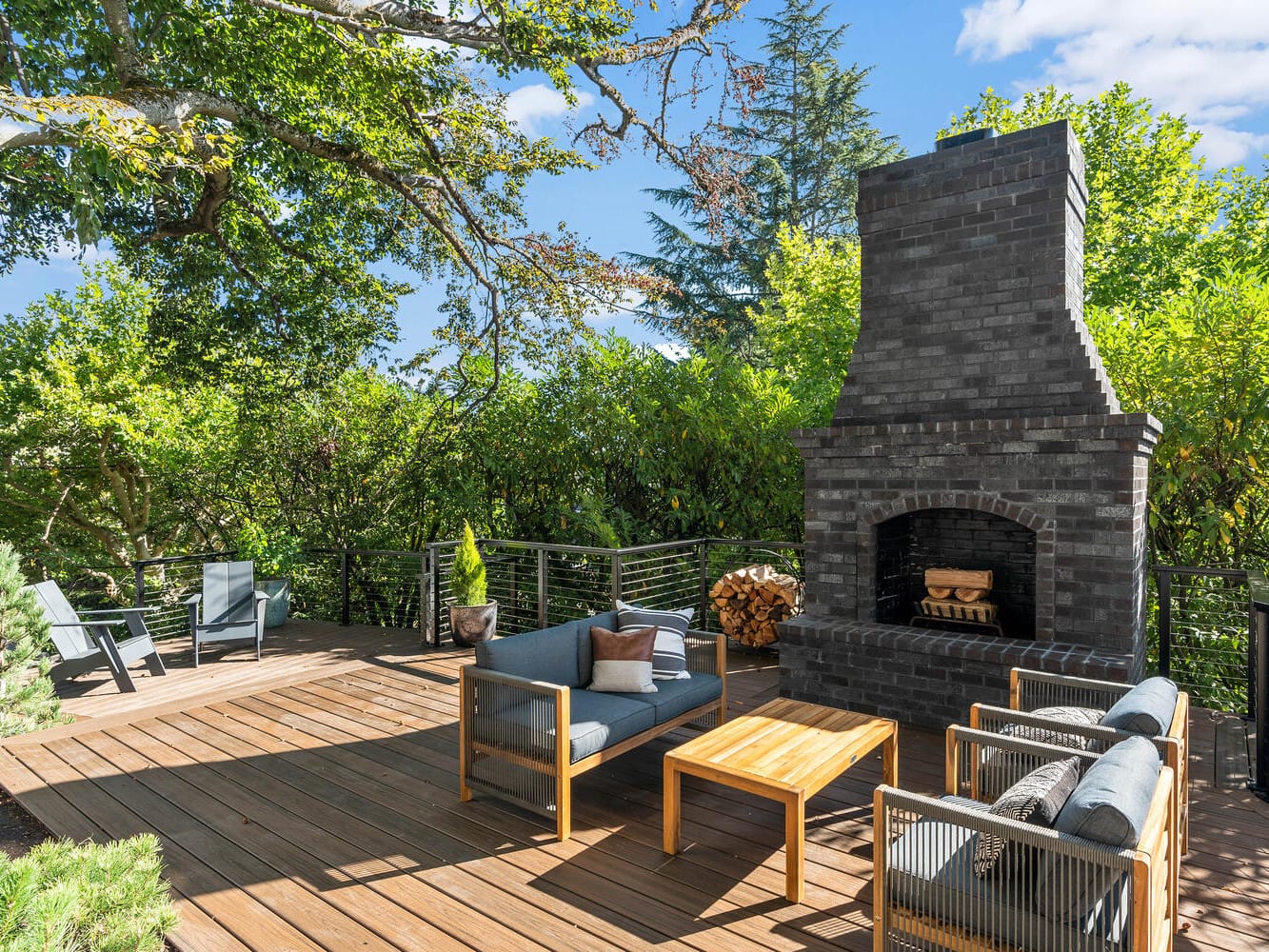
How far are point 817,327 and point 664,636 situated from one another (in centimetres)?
570

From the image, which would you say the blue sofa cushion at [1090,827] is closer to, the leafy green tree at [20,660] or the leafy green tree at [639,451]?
the leafy green tree at [639,451]

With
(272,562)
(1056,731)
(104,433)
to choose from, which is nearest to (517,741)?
(1056,731)

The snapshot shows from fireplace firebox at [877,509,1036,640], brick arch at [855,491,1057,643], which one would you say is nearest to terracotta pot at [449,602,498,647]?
brick arch at [855,491,1057,643]

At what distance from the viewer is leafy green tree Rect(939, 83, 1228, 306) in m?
10.9

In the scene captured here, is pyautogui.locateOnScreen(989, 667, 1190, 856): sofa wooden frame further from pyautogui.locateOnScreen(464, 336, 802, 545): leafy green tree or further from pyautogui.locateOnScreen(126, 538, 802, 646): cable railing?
pyautogui.locateOnScreen(464, 336, 802, 545): leafy green tree

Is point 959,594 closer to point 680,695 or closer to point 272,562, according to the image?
point 680,695

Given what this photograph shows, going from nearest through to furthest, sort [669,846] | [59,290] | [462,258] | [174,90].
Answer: [669,846] → [174,90] → [462,258] → [59,290]

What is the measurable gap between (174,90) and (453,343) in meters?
3.58

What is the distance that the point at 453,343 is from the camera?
8961mm

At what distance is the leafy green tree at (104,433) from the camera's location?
1037 centimetres

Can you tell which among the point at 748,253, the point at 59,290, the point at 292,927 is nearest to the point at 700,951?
the point at 292,927

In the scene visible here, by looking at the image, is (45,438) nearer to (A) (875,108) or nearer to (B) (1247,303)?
(B) (1247,303)

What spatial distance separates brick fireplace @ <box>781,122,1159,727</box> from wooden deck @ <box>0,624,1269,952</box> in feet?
2.15

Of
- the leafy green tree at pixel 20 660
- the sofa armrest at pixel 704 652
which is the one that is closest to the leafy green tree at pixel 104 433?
the leafy green tree at pixel 20 660
